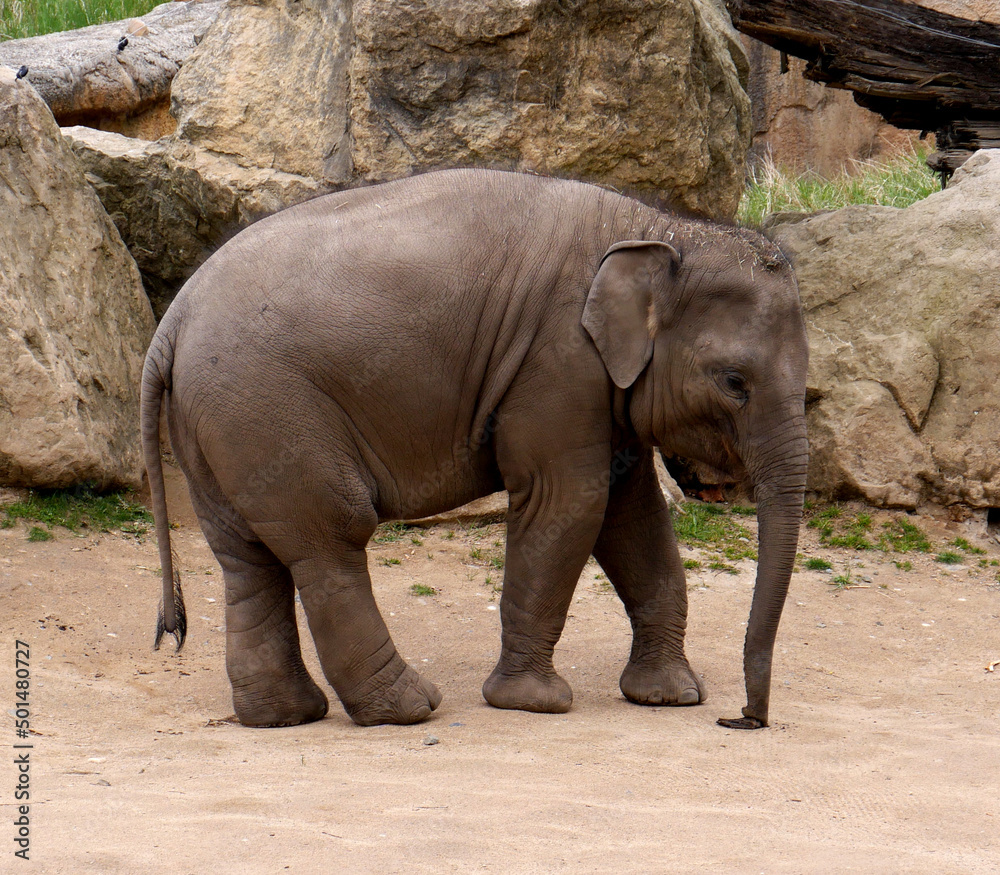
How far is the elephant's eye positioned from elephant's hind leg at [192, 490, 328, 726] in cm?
176

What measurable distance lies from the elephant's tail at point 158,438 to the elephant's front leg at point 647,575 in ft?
5.56

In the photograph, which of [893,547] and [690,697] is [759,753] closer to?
[690,697]

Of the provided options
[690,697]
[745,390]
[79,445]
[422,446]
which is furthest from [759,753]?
[79,445]

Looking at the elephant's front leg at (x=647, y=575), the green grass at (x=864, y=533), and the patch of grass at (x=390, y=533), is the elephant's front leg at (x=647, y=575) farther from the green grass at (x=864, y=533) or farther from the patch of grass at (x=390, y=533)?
the green grass at (x=864, y=533)

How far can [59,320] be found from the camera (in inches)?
277

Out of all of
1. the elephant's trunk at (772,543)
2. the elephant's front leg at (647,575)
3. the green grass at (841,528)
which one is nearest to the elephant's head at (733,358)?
Answer: the elephant's trunk at (772,543)

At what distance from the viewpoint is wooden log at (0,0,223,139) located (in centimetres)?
1068

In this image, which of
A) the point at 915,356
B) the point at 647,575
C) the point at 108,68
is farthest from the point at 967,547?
the point at 108,68

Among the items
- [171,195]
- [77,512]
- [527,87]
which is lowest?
[77,512]

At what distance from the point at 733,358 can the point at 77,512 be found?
4.00 meters

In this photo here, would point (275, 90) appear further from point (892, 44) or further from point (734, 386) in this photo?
point (734, 386)

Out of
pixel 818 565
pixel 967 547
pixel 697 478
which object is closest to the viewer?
pixel 818 565

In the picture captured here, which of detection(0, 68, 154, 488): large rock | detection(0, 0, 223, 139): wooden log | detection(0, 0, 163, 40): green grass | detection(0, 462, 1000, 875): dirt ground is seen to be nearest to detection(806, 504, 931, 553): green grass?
detection(0, 462, 1000, 875): dirt ground

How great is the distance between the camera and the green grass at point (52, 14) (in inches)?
498
